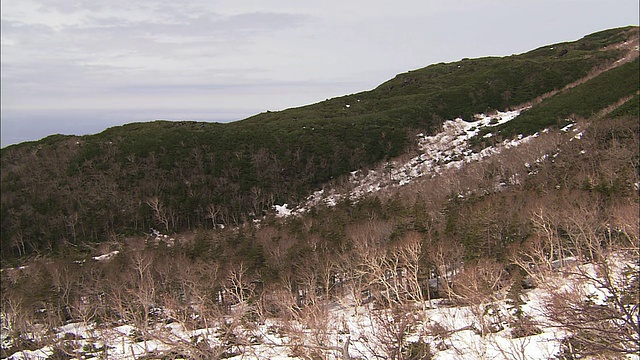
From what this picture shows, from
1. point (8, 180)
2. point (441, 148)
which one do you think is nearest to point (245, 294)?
point (441, 148)

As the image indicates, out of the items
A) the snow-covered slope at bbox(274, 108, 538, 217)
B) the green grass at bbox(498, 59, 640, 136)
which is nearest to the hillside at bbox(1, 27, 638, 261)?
the green grass at bbox(498, 59, 640, 136)

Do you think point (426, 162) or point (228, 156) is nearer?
point (426, 162)

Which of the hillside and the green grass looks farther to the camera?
the hillside

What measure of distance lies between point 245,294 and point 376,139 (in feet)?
198

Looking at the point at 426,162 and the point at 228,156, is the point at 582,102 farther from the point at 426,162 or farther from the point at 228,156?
the point at 228,156

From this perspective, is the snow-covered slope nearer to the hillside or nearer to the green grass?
the hillside

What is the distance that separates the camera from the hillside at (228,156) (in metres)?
67.5

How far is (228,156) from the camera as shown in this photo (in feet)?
273

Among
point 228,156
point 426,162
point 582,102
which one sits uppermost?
point 582,102

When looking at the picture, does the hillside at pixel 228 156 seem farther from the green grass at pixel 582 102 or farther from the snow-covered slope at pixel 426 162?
the snow-covered slope at pixel 426 162

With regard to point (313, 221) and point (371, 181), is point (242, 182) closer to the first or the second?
point (371, 181)

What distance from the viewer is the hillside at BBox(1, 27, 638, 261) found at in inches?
2657

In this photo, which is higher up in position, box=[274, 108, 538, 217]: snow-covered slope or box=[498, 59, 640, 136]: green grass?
box=[498, 59, 640, 136]: green grass

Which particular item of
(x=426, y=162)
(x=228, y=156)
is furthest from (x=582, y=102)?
(x=228, y=156)
